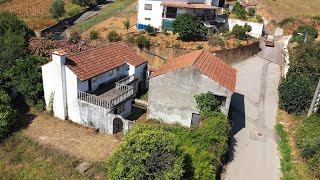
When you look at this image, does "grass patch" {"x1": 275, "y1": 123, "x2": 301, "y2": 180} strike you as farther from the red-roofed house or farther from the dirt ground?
the dirt ground

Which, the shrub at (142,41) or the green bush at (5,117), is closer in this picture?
the green bush at (5,117)

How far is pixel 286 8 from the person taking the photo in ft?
243

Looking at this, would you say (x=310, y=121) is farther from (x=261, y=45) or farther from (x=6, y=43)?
(x=6, y=43)

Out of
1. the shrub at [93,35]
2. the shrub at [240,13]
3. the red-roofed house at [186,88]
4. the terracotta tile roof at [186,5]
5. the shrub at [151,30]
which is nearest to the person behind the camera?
the red-roofed house at [186,88]

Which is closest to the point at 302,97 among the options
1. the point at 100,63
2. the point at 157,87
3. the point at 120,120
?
the point at 157,87

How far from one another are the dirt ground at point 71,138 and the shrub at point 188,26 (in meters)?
22.6

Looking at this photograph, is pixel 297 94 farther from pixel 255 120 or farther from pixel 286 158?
pixel 286 158

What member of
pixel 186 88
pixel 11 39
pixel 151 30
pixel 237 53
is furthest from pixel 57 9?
pixel 186 88

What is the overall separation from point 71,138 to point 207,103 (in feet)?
41.7

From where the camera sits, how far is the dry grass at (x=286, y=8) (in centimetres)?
6994

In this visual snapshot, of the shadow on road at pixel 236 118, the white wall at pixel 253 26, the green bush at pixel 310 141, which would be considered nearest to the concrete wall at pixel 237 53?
the white wall at pixel 253 26

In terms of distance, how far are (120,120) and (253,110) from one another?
1406cm

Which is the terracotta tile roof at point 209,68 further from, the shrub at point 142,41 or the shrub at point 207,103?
the shrub at point 142,41

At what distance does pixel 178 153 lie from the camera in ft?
61.3
